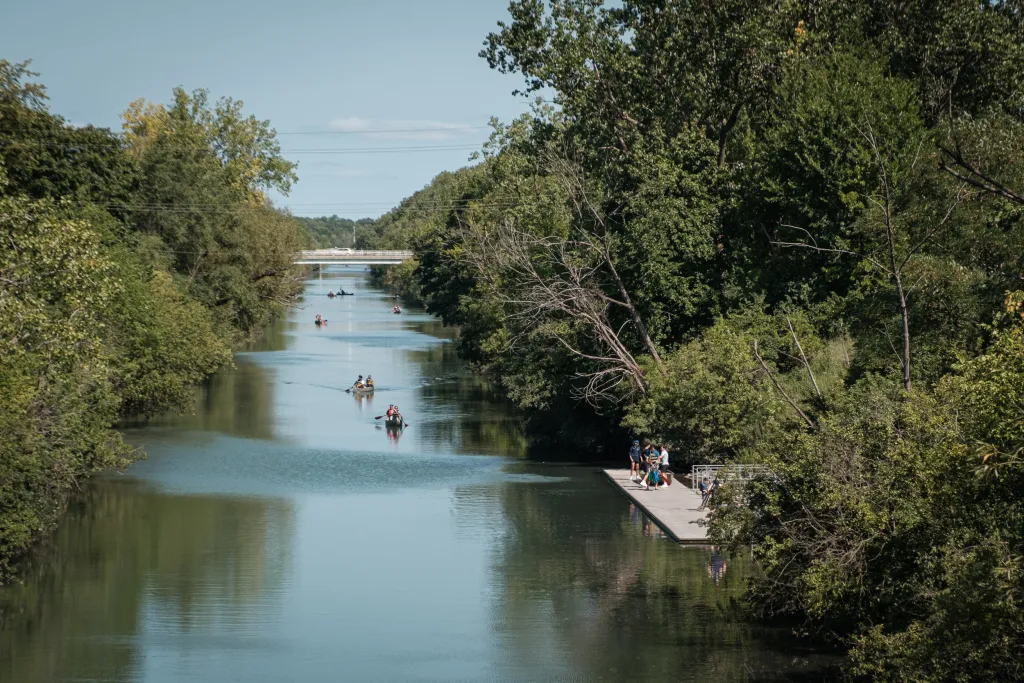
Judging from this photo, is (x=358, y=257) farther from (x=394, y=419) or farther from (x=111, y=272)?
(x=111, y=272)

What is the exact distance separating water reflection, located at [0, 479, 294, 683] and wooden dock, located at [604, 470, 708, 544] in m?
10.0

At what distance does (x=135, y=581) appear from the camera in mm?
29094

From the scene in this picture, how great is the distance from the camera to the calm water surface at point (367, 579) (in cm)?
2272

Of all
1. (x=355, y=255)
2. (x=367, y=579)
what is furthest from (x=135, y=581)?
(x=355, y=255)

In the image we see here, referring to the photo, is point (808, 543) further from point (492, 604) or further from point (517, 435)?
point (517, 435)

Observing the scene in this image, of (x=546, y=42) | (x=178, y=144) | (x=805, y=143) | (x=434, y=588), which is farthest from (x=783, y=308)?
(x=178, y=144)

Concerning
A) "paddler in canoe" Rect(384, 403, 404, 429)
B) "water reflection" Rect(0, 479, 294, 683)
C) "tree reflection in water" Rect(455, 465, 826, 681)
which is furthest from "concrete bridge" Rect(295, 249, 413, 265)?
"tree reflection in water" Rect(455, 465, 826, 681)

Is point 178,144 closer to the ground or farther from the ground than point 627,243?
farther from the ground

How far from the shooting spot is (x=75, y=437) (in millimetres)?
31719

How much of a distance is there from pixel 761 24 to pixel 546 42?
26.2ft

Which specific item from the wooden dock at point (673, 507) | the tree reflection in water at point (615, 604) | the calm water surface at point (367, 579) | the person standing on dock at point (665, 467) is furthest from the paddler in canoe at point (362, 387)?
the tree reflection in water at point (615, 604)

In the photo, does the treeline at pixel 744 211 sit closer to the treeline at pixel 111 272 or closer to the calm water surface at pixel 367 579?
the calm water surface at pixel 367 579

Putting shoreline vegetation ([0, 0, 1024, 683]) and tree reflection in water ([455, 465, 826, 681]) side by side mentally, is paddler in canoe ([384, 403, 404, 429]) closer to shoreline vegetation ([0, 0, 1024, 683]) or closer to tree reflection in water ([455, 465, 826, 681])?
shoreline vegetation ([0, 0, 1024, 683])

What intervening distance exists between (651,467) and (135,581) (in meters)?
16.8
